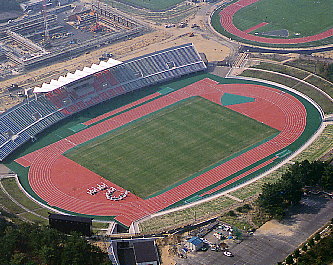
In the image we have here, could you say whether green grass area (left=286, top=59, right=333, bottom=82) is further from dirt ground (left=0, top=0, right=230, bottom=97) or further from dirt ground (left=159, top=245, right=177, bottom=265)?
dirt ground (left=159, top=245, right=177, bottom=265)

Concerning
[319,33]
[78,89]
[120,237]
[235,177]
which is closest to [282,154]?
[235,177]

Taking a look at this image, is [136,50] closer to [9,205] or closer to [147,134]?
[147,134]

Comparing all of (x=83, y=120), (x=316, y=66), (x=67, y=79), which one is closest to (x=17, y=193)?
(x=83, y=120)

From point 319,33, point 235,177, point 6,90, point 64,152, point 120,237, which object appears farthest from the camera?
point 319,33

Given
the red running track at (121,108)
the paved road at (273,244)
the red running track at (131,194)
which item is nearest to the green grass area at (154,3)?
the red running track at (131,194)

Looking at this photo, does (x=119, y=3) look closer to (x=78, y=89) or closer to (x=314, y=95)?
(x=78, y=89)

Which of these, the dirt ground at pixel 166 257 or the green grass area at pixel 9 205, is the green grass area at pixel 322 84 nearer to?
the dirt ground at pixel 166 257

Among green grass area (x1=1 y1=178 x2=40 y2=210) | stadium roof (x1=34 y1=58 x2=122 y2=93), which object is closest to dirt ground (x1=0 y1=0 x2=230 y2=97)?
stadium roof (x1=34 y1=58 x2=122 y2=93)
